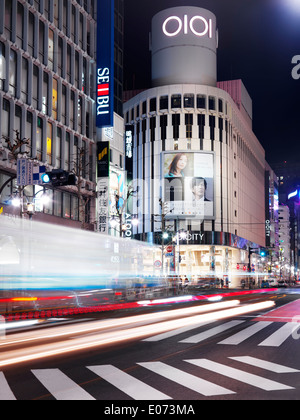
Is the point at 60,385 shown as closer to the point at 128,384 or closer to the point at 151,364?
the point at 128,384

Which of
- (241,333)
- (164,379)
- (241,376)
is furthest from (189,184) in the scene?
(164,379)

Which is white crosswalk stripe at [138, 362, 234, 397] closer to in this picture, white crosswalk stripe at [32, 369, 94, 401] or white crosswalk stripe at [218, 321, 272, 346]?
white crosswalk stripe at [32, 369, 94, 401]

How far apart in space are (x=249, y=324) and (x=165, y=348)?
22.7ft

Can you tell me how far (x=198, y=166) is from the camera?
3612 inches

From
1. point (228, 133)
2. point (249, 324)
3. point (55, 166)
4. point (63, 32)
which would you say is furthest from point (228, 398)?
point (228, 133)

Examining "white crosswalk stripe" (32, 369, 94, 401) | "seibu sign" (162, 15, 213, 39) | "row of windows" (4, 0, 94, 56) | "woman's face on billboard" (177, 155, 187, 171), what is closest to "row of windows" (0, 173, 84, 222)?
"row of windows" (4, 0, 94, 56)

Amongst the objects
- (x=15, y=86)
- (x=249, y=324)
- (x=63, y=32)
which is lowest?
(x=249, y=324)

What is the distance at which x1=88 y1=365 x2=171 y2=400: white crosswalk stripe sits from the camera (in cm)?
769

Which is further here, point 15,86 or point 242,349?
point 15,86

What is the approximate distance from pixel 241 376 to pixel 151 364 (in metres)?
2.09
